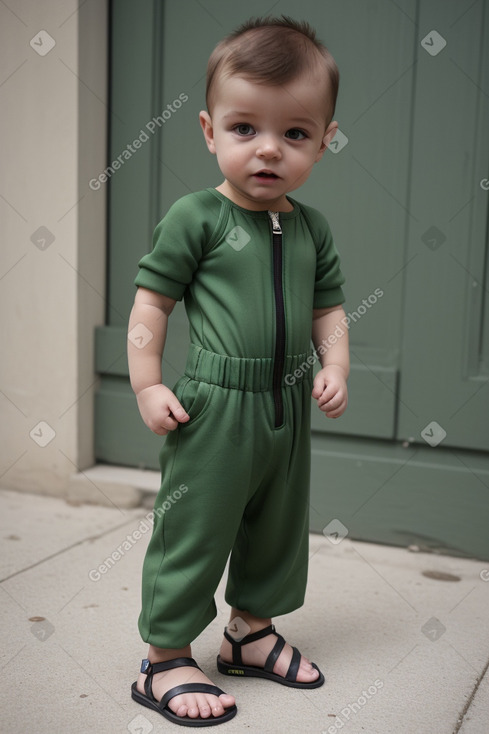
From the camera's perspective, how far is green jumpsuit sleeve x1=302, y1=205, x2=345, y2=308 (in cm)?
188

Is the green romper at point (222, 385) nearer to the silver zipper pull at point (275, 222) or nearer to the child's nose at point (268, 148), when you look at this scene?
the silver zipper pull at point (275, 222)

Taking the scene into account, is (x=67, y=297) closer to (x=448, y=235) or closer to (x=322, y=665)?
(x=448, y=235)

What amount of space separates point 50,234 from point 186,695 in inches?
74.7

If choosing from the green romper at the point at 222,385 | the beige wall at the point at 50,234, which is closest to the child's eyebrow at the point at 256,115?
the green romper at the point at 222,385

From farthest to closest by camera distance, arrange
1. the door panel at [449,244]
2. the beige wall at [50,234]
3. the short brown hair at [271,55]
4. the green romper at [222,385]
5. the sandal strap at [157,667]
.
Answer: the beige wall at [50,234], the door panel at [449,244], the sandal strap at [157,667], the green romper at [222,385], the short brown hair at [271,55]

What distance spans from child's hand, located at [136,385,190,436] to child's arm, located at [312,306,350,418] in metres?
0.30

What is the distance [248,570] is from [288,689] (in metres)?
0.29

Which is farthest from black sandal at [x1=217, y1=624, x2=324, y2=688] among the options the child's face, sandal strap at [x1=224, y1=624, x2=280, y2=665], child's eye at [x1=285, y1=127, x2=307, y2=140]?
child's eye at [x1=285, y1=127, x2=307, y2=140]

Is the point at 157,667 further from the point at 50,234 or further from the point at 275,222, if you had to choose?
the point at 50,234

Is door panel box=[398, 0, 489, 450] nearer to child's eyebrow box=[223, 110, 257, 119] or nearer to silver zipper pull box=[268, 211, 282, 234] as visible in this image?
silver zipper pull box=[268, 211, 282, 234]

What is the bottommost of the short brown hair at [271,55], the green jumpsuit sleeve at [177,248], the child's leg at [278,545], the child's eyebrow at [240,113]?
the child's leg at [278,545]

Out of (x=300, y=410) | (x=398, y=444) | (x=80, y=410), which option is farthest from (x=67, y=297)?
(x=300, y=410)

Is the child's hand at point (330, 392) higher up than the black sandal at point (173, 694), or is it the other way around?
the child's hand at point (330, 392)

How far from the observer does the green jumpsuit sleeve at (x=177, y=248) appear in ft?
5.54
